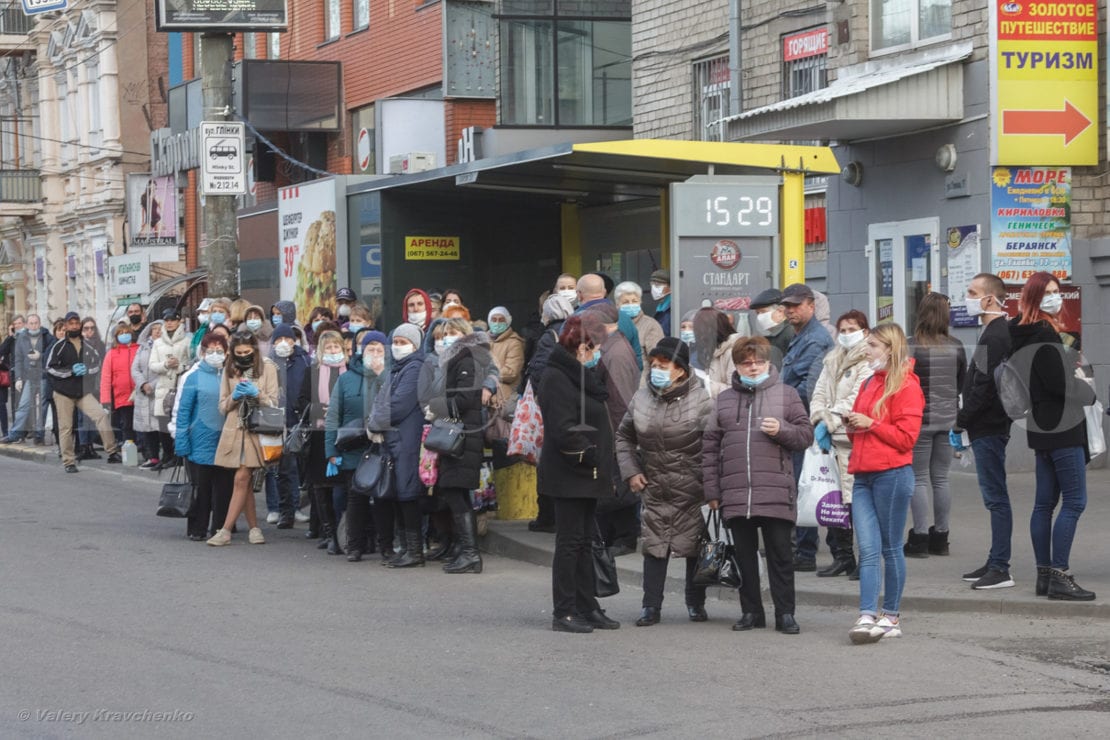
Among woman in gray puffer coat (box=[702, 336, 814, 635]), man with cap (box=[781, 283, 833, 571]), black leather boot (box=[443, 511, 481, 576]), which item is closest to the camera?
woman in gray puffer coat (box=[702, 336, 814, 635])

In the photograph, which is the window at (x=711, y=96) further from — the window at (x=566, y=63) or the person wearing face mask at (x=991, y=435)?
the person wearing face mask at (x=991, y=435)

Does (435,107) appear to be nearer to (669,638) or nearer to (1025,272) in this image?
(1025,272)

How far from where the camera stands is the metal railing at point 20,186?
4975cm

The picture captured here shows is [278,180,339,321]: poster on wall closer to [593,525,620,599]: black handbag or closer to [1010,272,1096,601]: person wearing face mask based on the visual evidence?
[593,525,620,599]: black handbag

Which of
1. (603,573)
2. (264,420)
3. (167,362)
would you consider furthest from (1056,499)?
(167,362)

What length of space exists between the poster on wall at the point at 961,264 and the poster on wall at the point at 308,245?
647 cm

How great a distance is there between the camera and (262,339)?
16.2 metres

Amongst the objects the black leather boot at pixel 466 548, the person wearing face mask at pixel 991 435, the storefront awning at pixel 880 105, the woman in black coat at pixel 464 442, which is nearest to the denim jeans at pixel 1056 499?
the person wearing face mask at pixel 991 435

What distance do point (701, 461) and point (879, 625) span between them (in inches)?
51.1

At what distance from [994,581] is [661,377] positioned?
2493 millimetres

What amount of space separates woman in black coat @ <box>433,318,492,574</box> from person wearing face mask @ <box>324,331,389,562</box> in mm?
844

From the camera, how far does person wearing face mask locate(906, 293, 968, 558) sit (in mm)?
11328

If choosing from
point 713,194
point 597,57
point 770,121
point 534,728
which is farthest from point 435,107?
point 534,728

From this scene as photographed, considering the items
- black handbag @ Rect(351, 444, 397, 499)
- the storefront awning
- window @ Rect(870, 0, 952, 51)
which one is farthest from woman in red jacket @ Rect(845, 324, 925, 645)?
window @ Rect(870, 0, 952, 51)
